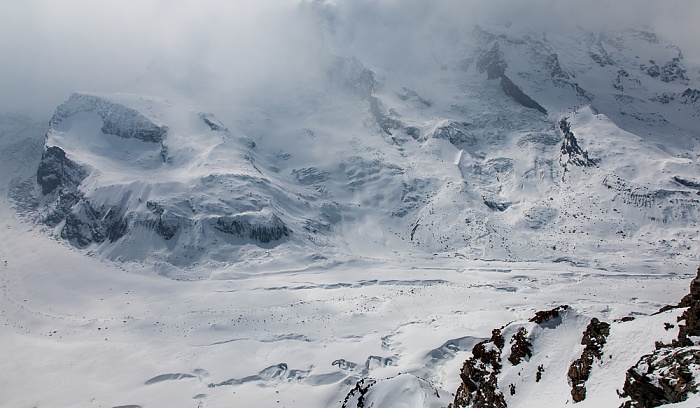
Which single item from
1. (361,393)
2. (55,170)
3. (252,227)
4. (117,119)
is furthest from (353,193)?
(361,393)

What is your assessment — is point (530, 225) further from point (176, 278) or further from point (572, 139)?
point (176, 278)

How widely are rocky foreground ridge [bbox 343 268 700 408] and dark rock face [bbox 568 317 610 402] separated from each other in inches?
2.7

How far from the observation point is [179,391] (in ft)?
231

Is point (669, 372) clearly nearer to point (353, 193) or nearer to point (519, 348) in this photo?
point (519, 348)

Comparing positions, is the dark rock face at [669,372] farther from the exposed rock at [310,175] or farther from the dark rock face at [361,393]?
the exposed rock at [310,175]

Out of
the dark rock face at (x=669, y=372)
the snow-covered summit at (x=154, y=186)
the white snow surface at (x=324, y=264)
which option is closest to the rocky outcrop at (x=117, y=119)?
the snow-covered summit at (x=154, y=186)

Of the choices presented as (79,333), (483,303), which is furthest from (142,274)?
(483,303)

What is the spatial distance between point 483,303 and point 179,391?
63450 mm

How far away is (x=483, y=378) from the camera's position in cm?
4159

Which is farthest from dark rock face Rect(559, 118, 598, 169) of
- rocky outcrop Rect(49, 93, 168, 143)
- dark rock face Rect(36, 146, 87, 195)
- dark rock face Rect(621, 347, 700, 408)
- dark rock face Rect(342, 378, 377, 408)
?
dark rock face Rect(36, 146, 87, 195)

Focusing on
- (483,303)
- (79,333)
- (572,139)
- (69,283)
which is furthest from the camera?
(572,139)

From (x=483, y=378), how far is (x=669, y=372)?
57.9 feet

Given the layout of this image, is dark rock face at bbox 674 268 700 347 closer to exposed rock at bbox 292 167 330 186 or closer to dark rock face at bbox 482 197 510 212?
dark rock face at bbox 482 197 510 212

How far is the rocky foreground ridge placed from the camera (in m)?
26.6
